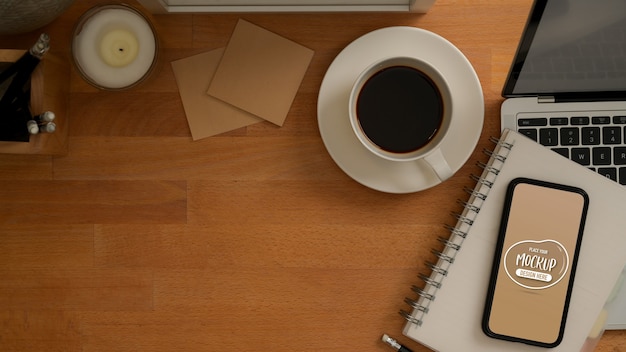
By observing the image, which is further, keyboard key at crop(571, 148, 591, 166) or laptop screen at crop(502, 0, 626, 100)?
keyboard key at crop(571, 148, 591, 166)

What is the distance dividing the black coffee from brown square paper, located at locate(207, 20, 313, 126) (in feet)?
0.33

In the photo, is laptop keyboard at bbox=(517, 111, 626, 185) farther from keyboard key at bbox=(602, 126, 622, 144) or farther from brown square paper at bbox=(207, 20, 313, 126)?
brown square paper at bbox=(207, 20, 313, 126)

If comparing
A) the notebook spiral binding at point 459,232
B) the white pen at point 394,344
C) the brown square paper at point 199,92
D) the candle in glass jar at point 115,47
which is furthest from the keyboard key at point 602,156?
the candle in glass jar at point 115,47

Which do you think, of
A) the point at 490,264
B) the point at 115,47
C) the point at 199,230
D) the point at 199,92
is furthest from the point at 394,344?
the point at 115,47

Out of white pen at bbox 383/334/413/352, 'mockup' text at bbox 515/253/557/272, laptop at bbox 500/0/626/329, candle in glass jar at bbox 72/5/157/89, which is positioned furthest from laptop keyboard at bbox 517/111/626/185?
candle in glass jar at bbox 72/5/157/89

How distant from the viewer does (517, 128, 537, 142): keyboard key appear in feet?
Answer: 2.46

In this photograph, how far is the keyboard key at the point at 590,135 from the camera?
745mm

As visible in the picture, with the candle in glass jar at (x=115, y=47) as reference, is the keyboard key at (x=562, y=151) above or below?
above

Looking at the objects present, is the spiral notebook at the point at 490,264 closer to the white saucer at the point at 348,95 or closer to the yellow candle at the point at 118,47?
the white saucer at the point at 348,95

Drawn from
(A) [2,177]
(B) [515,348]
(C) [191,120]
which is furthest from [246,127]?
(B) [515,348]

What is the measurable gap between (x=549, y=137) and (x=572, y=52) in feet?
0.37

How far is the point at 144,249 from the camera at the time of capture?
0.78 meters

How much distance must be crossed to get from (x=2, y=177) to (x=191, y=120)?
0.25 m

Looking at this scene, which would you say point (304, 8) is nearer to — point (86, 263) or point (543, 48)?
point (543, 48)
